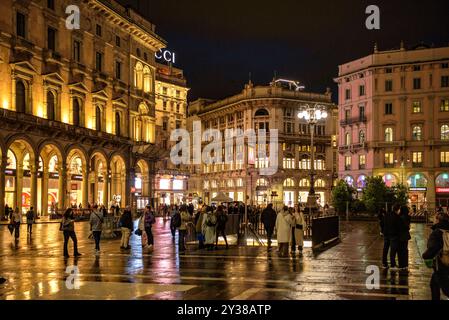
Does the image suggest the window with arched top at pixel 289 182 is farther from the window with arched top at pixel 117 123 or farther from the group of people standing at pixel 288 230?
the group of people standing at pixel 288 230

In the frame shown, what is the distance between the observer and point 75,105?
52.1 metres

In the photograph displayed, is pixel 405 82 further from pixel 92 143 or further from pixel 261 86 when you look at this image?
pixel 92 143

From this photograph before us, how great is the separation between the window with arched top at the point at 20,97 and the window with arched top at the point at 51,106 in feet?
10.8

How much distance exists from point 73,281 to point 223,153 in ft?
303

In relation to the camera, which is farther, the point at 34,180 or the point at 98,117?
the point at 98,117

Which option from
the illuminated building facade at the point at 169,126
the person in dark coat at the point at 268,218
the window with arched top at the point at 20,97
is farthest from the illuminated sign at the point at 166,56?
the person in dark coat at the point at 268,218

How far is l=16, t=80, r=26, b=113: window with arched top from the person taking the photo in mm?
43844

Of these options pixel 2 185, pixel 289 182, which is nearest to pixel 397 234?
pixel 2 185

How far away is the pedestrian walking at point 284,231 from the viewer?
67.8ft

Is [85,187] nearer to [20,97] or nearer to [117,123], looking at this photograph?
[117,123]

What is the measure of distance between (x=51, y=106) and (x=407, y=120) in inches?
1786
